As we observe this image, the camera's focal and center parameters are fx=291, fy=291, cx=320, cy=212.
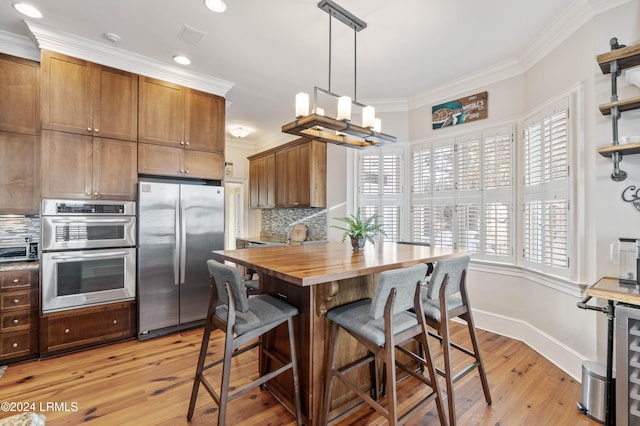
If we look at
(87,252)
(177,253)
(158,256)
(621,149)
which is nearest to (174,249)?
(177,253)

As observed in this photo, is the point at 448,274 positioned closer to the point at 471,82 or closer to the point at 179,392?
the point at 179,392

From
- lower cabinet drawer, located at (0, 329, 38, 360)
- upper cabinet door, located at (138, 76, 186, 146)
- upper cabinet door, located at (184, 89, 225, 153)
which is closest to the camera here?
lower cabinet drawer, located at (0, 329, 38, 360)

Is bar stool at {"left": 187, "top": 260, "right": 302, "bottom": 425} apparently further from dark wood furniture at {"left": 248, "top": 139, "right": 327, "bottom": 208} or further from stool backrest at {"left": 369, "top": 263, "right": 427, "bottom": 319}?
dark wood furniture at {"left": 248, "top": 139, "right": 327, "bottom": 208}

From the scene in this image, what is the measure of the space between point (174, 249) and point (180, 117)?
1503 mm

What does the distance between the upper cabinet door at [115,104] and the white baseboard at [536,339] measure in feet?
14.4

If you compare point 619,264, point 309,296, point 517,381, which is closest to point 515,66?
point 619,264

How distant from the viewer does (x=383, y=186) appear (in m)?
4.22

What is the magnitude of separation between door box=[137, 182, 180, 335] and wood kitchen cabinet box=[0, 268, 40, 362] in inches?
31.9

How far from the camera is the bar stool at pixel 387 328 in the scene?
4.81 ft

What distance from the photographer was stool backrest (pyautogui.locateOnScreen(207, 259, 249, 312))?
1570 millimetres

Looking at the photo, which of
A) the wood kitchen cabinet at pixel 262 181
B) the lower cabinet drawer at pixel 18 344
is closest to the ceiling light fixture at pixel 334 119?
the lower cabinet drawer at pixel 18 344

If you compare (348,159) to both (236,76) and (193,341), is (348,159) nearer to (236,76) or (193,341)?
(236,76)

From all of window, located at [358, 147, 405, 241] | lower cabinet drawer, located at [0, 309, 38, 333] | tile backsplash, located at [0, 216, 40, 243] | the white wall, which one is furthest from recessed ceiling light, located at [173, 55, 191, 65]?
the white wall

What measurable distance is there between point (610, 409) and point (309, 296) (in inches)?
77.0
